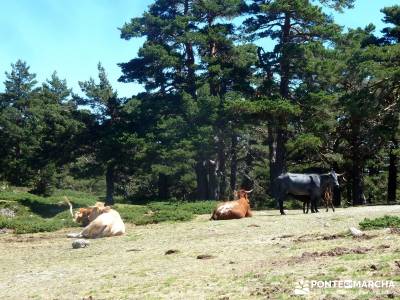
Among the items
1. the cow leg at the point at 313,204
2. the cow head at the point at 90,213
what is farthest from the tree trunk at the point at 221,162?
the cow head at the point at 90,213

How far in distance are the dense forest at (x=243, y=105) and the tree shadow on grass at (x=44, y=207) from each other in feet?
18.7

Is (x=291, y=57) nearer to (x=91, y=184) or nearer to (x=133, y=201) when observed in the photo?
(x=133, y=201)

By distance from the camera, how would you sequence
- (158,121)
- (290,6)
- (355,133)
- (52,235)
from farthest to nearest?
(158,121) < (355,133) < (290,6) < (52,235)

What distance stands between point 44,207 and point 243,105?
1413cm

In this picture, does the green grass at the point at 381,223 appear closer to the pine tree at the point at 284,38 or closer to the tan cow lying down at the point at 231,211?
the tan cow lying down at the point at 231,211

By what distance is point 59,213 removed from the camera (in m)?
31.1

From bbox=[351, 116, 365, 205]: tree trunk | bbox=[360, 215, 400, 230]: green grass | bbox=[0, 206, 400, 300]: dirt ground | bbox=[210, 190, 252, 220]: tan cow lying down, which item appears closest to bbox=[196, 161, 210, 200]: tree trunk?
bbox=[351, 116, 365, 205]: tree trunk

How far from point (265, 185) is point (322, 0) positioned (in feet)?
61.3

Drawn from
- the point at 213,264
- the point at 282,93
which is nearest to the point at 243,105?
the point at 282,93

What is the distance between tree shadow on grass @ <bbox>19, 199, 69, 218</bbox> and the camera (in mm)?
34344

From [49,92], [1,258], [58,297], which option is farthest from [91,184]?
[58,297]

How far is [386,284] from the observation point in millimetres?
8141

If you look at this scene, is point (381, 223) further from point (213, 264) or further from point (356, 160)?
point (356, 160)

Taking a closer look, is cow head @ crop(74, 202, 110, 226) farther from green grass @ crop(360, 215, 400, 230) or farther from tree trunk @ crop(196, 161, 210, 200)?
tree trunk @ crop(196, 161, 210, 200)
